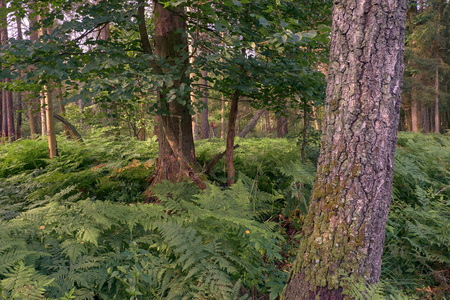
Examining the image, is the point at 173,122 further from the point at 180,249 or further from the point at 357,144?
the point at 357,144

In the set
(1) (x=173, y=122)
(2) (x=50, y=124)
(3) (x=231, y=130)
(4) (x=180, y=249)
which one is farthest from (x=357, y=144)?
(2) (x=50, y=124)

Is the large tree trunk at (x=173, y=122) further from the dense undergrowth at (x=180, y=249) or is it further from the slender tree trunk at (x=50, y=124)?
the slender tree trunk at (x=50, y=124)

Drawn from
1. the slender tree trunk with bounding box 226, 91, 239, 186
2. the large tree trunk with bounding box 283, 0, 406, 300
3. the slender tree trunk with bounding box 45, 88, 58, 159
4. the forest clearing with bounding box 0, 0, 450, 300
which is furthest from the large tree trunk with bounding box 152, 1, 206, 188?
the large tree trunk with bounding box 283, 0, 406, 300

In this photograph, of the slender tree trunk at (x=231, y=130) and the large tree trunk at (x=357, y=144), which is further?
the slender tree trunk at (x=231, y=130)

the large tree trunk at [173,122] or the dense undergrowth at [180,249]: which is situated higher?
the large tree trunk at [173,122]

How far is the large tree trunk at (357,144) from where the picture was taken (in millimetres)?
1748

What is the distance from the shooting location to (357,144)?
179cm

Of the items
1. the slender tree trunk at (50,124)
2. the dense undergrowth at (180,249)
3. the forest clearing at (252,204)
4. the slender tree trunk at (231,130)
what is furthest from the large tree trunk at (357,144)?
the slender tree trunk at (50,124)

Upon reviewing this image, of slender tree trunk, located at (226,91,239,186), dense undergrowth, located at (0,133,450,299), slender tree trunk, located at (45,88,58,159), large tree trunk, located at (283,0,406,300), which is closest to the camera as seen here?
large tree trunk, located at (283,0,406,300)

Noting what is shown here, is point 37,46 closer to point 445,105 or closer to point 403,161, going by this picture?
point 403,161

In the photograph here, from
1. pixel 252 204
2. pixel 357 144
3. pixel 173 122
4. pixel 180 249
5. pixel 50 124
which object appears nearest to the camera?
pixel 357 144

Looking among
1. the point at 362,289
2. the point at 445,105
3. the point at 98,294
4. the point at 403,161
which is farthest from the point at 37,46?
the point at 445,105

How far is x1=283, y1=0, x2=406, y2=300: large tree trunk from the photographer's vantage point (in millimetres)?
1748

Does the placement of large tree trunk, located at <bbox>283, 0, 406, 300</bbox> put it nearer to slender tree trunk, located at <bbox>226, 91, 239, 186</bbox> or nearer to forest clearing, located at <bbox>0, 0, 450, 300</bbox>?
forest clearing, located at <bbox>0, 0, 450, 300</bbox>
